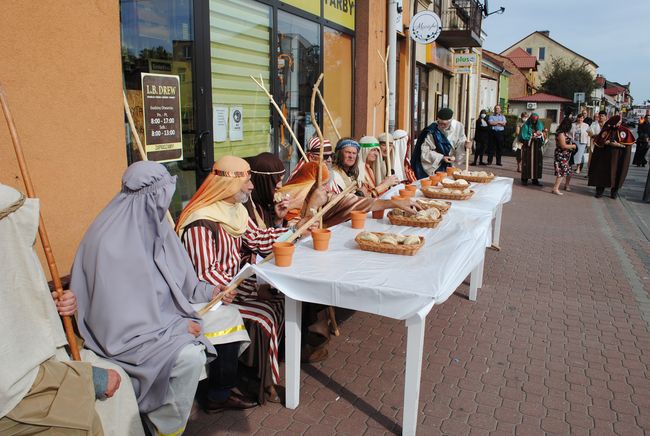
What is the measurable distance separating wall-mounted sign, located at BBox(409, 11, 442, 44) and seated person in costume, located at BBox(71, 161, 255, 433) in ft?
26.3

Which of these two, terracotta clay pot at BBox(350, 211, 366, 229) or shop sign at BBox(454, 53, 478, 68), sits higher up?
shop sign at BBox(454, 53, 478, 68)

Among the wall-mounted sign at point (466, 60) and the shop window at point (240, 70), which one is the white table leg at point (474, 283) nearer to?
the shop window at point (240, 70)

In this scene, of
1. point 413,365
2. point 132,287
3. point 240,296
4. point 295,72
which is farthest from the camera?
point 295,72

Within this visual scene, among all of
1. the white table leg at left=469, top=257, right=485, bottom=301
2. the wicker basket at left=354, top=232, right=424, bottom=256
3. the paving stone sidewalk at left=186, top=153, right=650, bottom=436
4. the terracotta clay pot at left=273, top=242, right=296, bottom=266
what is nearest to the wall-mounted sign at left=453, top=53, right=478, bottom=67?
the paving stone sidewalk at left=186, top=153, right=650, bottom=436

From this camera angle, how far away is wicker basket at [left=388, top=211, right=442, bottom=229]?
153 inches

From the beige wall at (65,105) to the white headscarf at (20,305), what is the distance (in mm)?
1382

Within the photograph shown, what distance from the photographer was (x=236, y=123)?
6125mm

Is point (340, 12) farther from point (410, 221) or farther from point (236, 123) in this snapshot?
point (410, 221)

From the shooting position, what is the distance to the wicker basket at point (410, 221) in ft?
12.7

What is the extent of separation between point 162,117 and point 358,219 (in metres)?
2.11

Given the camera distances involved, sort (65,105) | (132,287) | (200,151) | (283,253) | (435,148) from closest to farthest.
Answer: (132,287) < (283,253) < (65,105) < (200,151) < (435,148)

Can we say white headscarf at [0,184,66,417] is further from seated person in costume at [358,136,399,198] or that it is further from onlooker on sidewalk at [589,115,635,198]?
onlooker on sidewalk at [589,115,635,198]

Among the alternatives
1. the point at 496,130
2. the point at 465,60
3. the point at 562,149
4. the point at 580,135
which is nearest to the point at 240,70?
the point at 465,60

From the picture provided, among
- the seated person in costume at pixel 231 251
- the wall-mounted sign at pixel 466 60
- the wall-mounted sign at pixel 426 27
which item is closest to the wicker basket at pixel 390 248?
the seated person in costume at pixel 231 251
